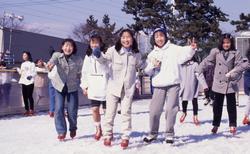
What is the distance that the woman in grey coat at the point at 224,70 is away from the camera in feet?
25.3

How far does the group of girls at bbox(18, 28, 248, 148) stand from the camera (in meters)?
6.73

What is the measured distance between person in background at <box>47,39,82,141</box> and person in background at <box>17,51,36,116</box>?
16.2 ft

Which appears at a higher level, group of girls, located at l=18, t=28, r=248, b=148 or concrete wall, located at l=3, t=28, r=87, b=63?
concrete wall, located at l=3, t=28, r=87, b=63

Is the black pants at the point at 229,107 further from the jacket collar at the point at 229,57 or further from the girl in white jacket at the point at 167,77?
the girl in white jacket at the point at 167,77

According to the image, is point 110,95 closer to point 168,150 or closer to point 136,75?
point 136,75

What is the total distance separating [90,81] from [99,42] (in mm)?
639

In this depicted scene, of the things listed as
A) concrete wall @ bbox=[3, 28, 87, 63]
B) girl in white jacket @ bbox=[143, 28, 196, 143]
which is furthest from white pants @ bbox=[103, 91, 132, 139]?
concrete wall @ bbox=[3, 28, 87, 63]

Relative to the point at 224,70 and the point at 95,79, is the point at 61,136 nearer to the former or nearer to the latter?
the point at 95,79

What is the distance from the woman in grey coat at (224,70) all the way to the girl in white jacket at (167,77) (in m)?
1.17

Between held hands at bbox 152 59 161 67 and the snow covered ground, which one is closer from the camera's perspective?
the snow covered ground

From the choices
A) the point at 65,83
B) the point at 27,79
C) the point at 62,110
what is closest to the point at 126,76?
the point at 65,83

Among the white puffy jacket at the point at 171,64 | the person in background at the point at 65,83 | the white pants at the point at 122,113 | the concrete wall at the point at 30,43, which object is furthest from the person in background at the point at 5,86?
the concrete wall at the point at 30,43

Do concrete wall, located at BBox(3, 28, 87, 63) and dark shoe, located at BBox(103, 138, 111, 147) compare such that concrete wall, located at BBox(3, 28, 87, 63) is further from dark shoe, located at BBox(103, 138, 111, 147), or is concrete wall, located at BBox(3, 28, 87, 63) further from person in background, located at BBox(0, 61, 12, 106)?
dark shoe, located at BBox(103, 138, 111, 147)

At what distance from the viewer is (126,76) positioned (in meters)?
6.71
